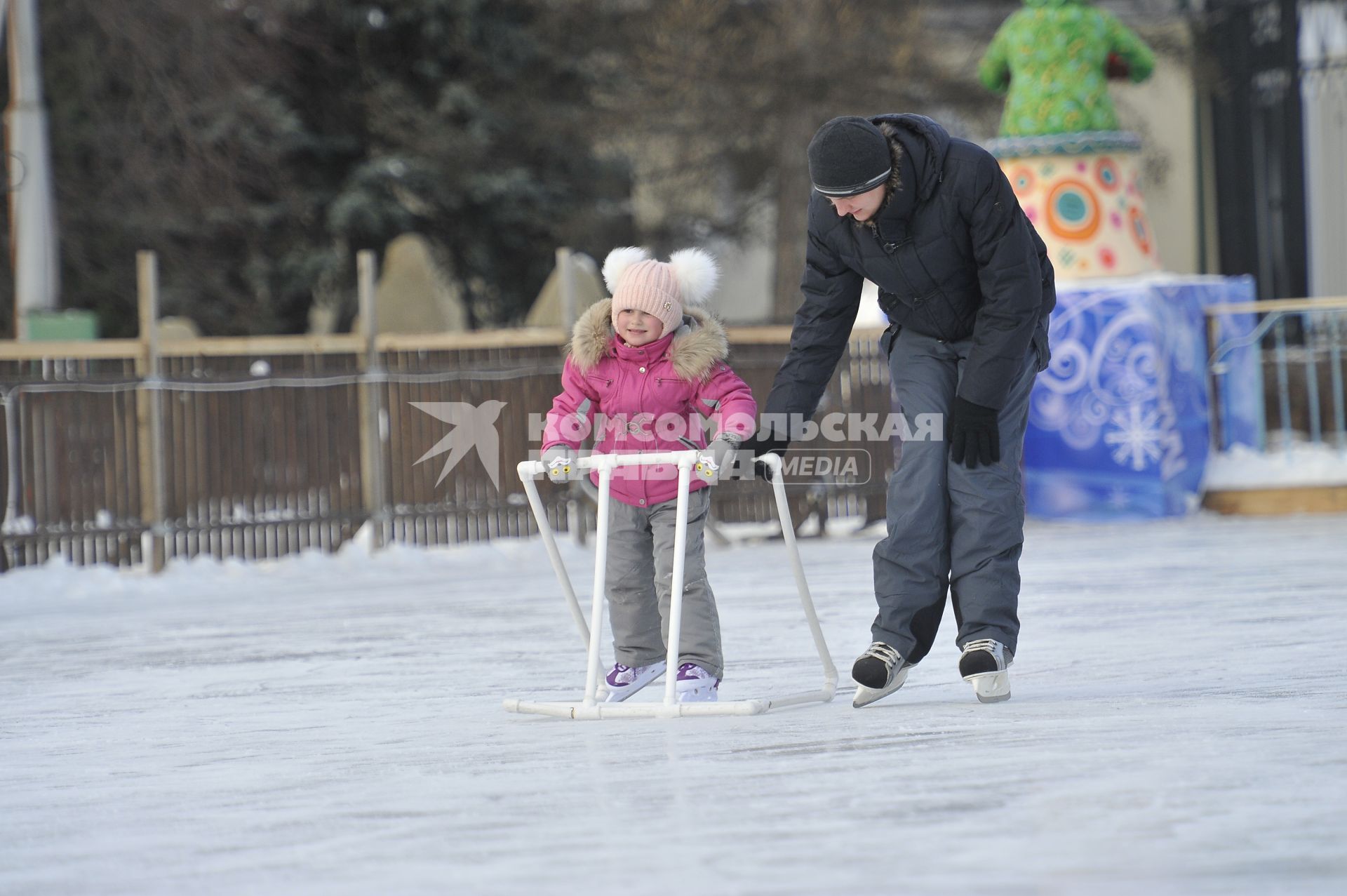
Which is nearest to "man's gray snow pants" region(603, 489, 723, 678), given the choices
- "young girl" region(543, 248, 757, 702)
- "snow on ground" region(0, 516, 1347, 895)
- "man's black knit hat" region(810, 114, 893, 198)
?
"young girl" region(543, 248, 757, 702)

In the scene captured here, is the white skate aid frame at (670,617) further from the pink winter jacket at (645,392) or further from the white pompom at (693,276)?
the white pompom at (693,276)

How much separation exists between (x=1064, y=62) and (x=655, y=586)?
8.23 meters

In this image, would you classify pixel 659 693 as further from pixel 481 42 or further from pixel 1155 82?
pixel 1155 82

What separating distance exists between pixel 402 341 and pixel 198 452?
166 centimetres

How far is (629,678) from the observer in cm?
544

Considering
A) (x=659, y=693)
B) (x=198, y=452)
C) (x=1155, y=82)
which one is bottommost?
(x=659, y=693)

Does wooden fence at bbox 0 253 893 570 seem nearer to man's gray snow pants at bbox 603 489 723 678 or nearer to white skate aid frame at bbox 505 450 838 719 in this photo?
man's gray snow pants at bbox 603 489 723 678

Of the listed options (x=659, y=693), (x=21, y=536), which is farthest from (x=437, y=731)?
(x=21, y=536)

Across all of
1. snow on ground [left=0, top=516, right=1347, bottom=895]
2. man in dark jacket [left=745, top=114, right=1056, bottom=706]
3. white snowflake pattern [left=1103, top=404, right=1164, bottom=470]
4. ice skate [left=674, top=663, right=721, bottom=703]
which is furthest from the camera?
white snowflake pattern [left=1103, top=404, right=1164, bottom=470]

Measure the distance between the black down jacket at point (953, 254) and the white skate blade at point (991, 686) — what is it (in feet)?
2.36

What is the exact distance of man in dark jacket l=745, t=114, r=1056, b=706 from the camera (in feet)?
15.7

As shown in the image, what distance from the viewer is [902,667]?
5.02 meters

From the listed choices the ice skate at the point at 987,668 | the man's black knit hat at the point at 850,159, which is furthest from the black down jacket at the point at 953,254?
the ice skate at the point at 987,668

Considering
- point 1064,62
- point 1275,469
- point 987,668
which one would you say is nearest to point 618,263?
point 987,668
